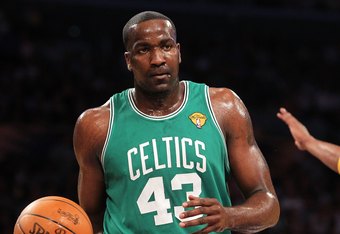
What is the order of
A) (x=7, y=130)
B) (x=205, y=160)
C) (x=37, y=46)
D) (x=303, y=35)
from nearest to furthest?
(x=205, y=160), (x=7, y=130), (x=37, y=46), (x=303, y=35)

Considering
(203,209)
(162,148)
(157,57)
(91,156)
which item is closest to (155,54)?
(157,57)

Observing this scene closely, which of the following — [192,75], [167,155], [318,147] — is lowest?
[318,147]

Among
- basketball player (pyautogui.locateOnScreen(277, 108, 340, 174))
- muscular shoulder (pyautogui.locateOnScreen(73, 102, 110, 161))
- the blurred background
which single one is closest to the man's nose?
muscular shoulder (pyautogui.locateOnScreen(73, 102, 110, 161))

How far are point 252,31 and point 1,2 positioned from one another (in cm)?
484

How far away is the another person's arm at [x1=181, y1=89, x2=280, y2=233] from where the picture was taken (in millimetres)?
3807

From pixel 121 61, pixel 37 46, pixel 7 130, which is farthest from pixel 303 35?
pixel 7 130

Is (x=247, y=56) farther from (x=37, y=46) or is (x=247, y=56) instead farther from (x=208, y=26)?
(x=37, y=46)

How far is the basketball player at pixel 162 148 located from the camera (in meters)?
3.98

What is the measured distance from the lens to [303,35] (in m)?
14.2

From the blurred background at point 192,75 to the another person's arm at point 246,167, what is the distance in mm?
5596

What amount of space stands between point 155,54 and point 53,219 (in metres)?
1.07

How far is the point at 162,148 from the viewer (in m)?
4.05

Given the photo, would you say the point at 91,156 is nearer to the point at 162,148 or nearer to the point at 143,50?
the point at 162,148

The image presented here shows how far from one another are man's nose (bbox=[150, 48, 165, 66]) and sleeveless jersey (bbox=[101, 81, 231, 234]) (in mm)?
381
